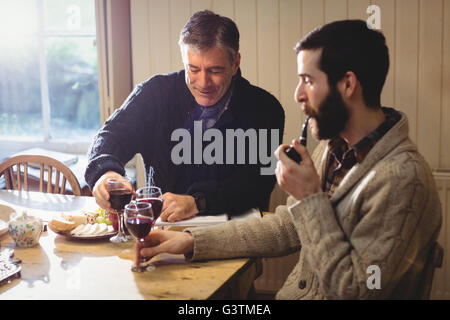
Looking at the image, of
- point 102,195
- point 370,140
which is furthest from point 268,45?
point 370,140

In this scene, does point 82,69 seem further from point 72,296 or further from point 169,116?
point 72,296

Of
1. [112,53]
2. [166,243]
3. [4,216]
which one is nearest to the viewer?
[166,243]

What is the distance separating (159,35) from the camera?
2.89 m

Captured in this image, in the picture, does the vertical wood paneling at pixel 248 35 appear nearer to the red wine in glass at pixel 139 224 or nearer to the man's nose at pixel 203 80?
the man's nose at pixel 203 80

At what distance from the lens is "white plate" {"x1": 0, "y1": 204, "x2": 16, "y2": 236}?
168cm

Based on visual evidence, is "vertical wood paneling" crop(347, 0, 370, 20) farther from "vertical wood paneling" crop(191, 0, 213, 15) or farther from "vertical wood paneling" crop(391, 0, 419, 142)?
"vertical wood paneling" crop(191, 0, 213, 15)

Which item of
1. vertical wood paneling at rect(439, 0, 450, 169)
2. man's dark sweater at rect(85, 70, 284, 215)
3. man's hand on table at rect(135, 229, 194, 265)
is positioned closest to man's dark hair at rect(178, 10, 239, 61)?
man's dark sweater at rect(85, 70, 284, 215)

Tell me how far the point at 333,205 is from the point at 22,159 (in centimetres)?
160

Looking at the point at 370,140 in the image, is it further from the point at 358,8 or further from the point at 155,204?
the point at 358,8

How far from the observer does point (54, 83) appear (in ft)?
12.1

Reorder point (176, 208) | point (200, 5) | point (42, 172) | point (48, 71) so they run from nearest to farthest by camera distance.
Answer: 1. point (176, 208)
2. point (42, 172)
3. point (200, 5)
4. point (48, 71)

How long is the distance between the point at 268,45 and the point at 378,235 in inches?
68.3

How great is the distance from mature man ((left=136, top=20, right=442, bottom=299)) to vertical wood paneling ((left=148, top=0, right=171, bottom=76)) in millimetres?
1541
